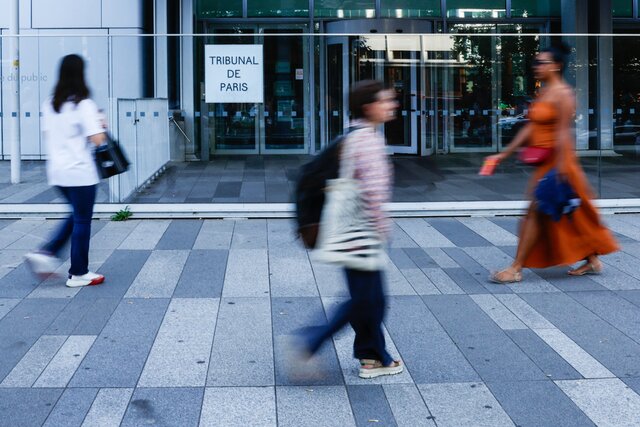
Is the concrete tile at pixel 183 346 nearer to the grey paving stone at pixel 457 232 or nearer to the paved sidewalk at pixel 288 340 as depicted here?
the paved sidewalk at pixel 288 340

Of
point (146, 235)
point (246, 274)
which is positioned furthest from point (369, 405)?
point (146, 235)

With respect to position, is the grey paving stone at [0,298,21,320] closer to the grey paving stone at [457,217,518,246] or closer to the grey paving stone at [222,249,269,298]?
the grey paving stone at [222,249,269,298]

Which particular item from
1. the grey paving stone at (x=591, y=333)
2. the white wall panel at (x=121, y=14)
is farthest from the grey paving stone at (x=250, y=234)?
the white wall panel at (x=121, y=14)

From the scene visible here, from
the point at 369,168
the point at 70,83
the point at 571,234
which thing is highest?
the point at 70,83

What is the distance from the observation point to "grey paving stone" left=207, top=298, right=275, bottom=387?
524cm

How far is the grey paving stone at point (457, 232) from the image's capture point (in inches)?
371

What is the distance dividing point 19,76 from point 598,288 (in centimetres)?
762

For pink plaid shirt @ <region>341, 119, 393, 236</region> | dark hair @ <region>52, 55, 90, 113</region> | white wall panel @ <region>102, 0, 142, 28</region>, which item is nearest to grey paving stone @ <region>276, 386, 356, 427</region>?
pink plaid shirt @ <region>341, 119, 393, 236</region>

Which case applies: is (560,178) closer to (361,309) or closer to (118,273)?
(361,309)

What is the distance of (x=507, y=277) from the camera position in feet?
24.7

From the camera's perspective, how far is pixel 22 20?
17.1m

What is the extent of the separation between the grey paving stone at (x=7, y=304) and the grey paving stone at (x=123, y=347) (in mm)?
799

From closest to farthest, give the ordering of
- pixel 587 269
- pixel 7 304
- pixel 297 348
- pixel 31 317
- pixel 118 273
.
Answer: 1. pixel 297 348
2. pixel 31 317
3. pixel 7 304
4. pixel 587 269
5. pixel 118 273

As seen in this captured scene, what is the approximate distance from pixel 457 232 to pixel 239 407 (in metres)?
5.78
